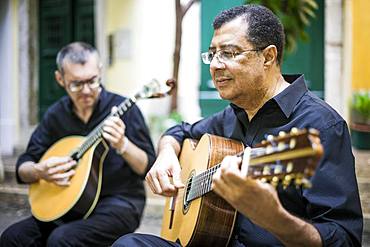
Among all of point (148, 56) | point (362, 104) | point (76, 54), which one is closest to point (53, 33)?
point (148, 56)

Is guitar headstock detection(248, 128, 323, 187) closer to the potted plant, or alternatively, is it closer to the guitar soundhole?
the guitar soundhole

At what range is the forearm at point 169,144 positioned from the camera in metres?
2.46

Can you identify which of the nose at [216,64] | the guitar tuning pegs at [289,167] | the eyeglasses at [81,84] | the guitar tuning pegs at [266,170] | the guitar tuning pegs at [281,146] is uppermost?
the nose at [216,64]

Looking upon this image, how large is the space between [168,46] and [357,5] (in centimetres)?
208

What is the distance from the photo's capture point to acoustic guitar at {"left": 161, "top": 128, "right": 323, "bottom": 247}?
1.31m

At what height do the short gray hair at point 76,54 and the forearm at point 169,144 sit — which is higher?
the short gray hair at point 76,54

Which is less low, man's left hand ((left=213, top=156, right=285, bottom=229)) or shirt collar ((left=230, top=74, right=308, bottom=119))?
shirt collar ((left=230, top=74, right=308, bottom=119))

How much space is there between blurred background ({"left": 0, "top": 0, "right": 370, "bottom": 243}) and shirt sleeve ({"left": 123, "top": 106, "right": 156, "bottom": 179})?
7.56 ft

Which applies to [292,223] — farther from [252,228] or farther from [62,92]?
[62,92]

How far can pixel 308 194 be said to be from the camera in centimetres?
170

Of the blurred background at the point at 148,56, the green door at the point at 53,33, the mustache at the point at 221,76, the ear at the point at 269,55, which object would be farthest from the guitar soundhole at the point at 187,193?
the green door at the point at 53,33

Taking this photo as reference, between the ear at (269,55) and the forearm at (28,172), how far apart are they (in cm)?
149

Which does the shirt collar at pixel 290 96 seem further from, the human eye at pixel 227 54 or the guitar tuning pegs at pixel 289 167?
the guitar tuning pegs at pixel 289 167

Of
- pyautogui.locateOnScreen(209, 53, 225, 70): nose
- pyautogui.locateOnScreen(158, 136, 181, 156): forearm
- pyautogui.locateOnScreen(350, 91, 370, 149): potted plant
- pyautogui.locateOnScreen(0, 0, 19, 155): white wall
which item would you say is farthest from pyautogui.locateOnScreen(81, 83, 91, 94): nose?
pyautogui.locateOnScreen(0, 0, 19, 155): white wall
